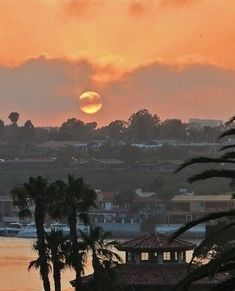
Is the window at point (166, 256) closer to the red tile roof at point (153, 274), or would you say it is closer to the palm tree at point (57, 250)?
the red tile roof at point (153, 274)

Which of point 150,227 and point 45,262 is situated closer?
point 45,262

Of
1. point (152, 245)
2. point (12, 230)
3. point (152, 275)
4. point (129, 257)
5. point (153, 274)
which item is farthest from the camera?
point (12, 230)

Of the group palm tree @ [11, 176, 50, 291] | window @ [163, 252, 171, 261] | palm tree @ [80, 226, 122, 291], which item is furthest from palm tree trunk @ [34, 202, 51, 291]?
window @ [163, 252, 171, 261]

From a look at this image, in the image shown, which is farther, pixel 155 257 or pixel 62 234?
pixel 155 257

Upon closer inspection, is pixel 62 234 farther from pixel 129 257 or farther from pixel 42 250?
pixel 129 257

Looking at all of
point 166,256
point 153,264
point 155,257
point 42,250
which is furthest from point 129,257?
point 42,250

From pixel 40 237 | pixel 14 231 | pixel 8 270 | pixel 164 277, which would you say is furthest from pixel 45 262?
pixel 14 231

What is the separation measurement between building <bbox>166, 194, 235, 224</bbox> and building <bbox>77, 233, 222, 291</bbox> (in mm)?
133544

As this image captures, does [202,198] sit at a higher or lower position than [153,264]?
higher

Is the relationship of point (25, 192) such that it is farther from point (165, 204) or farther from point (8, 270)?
point (165, 204)

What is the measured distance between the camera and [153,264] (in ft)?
156

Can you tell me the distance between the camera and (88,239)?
41.8m

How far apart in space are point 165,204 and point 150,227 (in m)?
11.7

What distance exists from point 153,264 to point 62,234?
19.6ft
